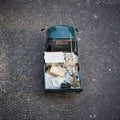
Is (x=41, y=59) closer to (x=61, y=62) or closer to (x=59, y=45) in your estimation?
(x=59, y=45)

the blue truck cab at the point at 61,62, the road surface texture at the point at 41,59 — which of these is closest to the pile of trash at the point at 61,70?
the blue truck cab at the point at 61,62

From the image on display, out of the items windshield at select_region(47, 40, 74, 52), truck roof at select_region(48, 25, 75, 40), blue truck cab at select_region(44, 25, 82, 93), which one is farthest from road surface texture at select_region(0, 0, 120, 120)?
truck roof at select_region(48, 25, 75, 40)

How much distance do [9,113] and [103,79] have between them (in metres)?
3.44

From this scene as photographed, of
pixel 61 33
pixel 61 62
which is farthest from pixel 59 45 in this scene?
pixel 61 62

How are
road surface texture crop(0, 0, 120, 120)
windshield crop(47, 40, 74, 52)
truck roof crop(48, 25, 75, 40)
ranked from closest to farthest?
road surface texture crop(0, 0, 120, 120), truck roof crop(48, 25, 75, 40), windshield crop(47, 40, 74, 52)

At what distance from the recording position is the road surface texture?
960 centimetres

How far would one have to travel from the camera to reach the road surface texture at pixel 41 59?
31.5 feet

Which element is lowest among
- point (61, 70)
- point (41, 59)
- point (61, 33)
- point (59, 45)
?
point (61, 70)

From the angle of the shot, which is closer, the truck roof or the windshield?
the truck roof

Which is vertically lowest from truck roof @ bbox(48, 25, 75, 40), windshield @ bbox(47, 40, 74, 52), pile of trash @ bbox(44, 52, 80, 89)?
pile of trash @ bbox(44, 52, 80, 89)

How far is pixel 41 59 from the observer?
35.9ft

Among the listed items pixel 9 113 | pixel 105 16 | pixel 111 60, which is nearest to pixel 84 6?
pixel 105 16

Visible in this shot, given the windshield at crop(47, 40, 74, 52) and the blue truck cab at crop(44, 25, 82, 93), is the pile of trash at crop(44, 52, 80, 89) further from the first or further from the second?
the windshield at crop(47, 40, 74, 52)

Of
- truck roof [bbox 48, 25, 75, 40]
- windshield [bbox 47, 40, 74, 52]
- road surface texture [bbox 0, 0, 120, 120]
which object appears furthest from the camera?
windshield [bbox 47, 40, 74, 52]
